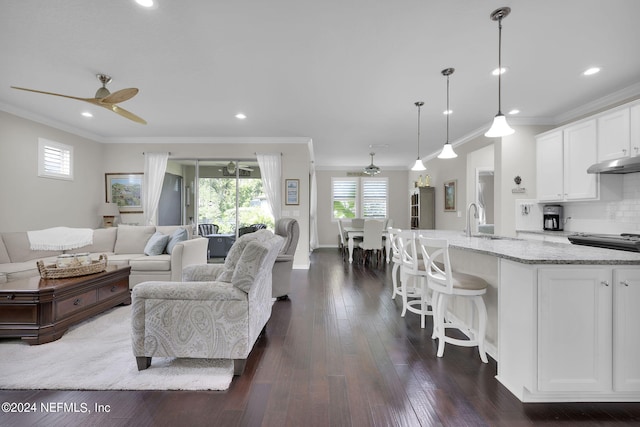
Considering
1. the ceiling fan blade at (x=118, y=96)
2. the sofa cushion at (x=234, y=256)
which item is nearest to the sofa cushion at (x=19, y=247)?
the ceiling fan blade at (x=118, y=96)

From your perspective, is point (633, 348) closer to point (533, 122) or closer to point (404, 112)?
point (404, 112)

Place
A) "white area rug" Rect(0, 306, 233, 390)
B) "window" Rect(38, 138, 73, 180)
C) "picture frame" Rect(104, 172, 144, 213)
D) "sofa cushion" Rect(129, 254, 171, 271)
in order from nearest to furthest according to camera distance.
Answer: "white area rug" Rect(0, 306, 233, 390)
"sofa cushion" Rect(129, 254, 171, 271)
"window" Rect(38, 138, 73, 180)
"picture frame" Rect(104, 172, 144, 213)

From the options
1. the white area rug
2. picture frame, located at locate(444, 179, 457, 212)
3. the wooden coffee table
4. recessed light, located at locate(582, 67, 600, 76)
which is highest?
recessed light, located at locate(582, 67, 600, 76)

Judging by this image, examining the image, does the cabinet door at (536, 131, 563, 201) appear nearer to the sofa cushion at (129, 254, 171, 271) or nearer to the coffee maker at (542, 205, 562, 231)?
the coffee maker at (542, 205, 562, 231)

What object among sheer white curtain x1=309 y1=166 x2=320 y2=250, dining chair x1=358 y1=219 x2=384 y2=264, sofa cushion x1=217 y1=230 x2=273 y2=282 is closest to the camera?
sofa cushion x1=217 y1=230 x2=273 y2=282

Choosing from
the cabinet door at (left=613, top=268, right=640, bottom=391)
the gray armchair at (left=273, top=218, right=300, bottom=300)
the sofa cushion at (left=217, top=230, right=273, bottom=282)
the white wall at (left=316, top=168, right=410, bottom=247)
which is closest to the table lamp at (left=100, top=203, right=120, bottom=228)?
the gray armchair at (left=273, top=218, right=300, bottom=300)

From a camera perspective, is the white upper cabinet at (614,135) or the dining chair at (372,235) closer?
the white upper cabinet at (614,135)

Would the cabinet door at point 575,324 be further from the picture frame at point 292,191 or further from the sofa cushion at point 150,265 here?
the picture frame at point 292,191

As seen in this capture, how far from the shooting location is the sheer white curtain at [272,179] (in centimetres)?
557

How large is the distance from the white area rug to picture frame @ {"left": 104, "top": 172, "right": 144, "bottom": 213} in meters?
3.67

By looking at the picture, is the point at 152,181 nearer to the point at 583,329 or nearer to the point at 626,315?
the point at 583,329

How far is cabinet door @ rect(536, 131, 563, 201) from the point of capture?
155 inches

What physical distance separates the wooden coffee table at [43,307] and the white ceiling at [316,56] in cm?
216

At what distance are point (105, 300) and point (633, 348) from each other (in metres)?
4.32
